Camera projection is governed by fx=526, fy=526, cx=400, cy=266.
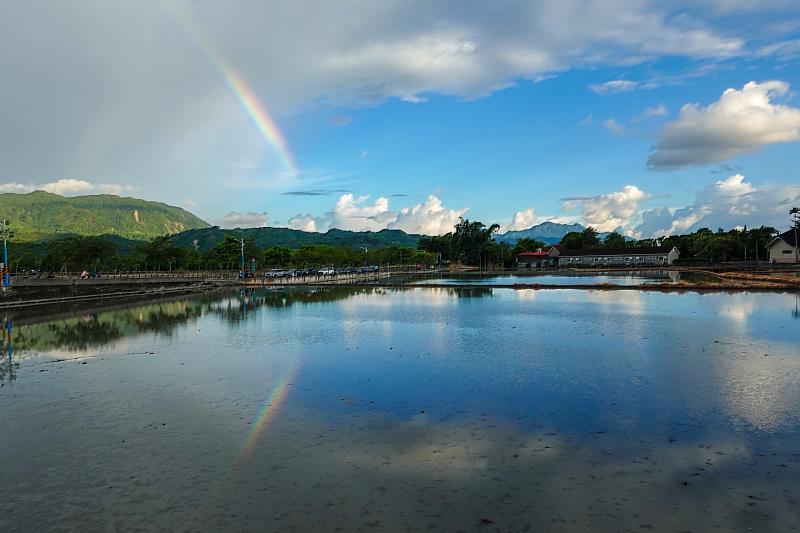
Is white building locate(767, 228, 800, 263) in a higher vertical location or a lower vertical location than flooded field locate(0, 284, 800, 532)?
higher

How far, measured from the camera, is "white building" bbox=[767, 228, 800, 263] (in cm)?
8888

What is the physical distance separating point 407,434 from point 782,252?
343 feet

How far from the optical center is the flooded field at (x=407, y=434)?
7809 mm

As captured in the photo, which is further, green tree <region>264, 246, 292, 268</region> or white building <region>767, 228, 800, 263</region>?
green tree <region>264, 246, 292, 268</region>

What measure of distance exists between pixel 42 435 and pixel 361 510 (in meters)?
7.98

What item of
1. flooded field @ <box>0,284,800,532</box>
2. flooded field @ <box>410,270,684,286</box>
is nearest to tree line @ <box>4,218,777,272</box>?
flooded field @ <box>410,270,684,286</box>

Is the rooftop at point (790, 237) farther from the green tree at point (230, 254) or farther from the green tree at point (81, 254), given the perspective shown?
the green tree at point (81, 254)

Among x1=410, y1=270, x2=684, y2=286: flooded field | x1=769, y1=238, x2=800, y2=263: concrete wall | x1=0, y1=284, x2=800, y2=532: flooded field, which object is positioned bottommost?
x1=0, y1=284, x2=800, y2=532: flooded field

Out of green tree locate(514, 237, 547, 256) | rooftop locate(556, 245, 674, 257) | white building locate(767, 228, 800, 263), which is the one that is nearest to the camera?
white building locate(767, 228, 800, 263)

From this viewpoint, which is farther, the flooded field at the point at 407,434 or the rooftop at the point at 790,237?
the rooftop at the point at 790,237

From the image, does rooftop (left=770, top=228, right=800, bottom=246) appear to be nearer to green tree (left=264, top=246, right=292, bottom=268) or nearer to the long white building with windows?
the long white building with windows

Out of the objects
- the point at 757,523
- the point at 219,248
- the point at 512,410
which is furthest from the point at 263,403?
the point at 219,248

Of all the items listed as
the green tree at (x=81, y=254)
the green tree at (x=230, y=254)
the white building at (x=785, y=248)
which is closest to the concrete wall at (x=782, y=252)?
the white building at (x=785, y=248)

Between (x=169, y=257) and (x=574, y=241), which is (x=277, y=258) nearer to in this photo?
(x=169, y=257)
